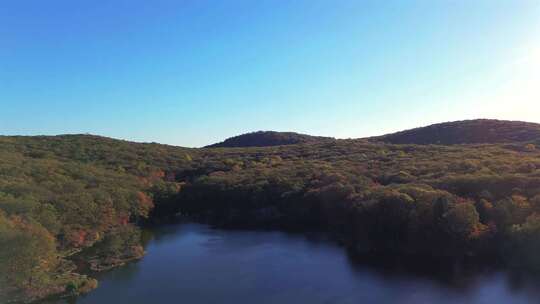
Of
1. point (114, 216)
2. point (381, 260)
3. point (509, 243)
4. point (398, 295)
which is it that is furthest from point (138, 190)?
point (509, 243)

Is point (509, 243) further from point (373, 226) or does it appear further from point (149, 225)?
point (149, 225)

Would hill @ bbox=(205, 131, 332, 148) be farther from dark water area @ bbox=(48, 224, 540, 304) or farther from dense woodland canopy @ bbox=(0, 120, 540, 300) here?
dark water area @ bbox=(48, 224, 540, 304)

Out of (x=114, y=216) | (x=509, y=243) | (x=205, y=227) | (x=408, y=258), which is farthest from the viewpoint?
(x=205, y=227)

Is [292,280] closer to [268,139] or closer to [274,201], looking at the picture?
[274,201]

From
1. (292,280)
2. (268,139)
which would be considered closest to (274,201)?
(292,280)

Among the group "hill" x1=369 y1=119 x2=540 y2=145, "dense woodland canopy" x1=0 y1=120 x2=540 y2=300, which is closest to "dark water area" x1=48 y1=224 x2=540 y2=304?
"dense woodland canopy" x1=0 y1=120 x2=540 y2=300

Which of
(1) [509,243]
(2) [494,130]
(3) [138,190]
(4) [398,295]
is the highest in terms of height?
(2) [494,130]

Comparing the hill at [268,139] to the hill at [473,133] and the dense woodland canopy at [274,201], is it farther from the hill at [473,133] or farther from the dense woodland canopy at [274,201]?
the dense woodland canopy at [274,201]
